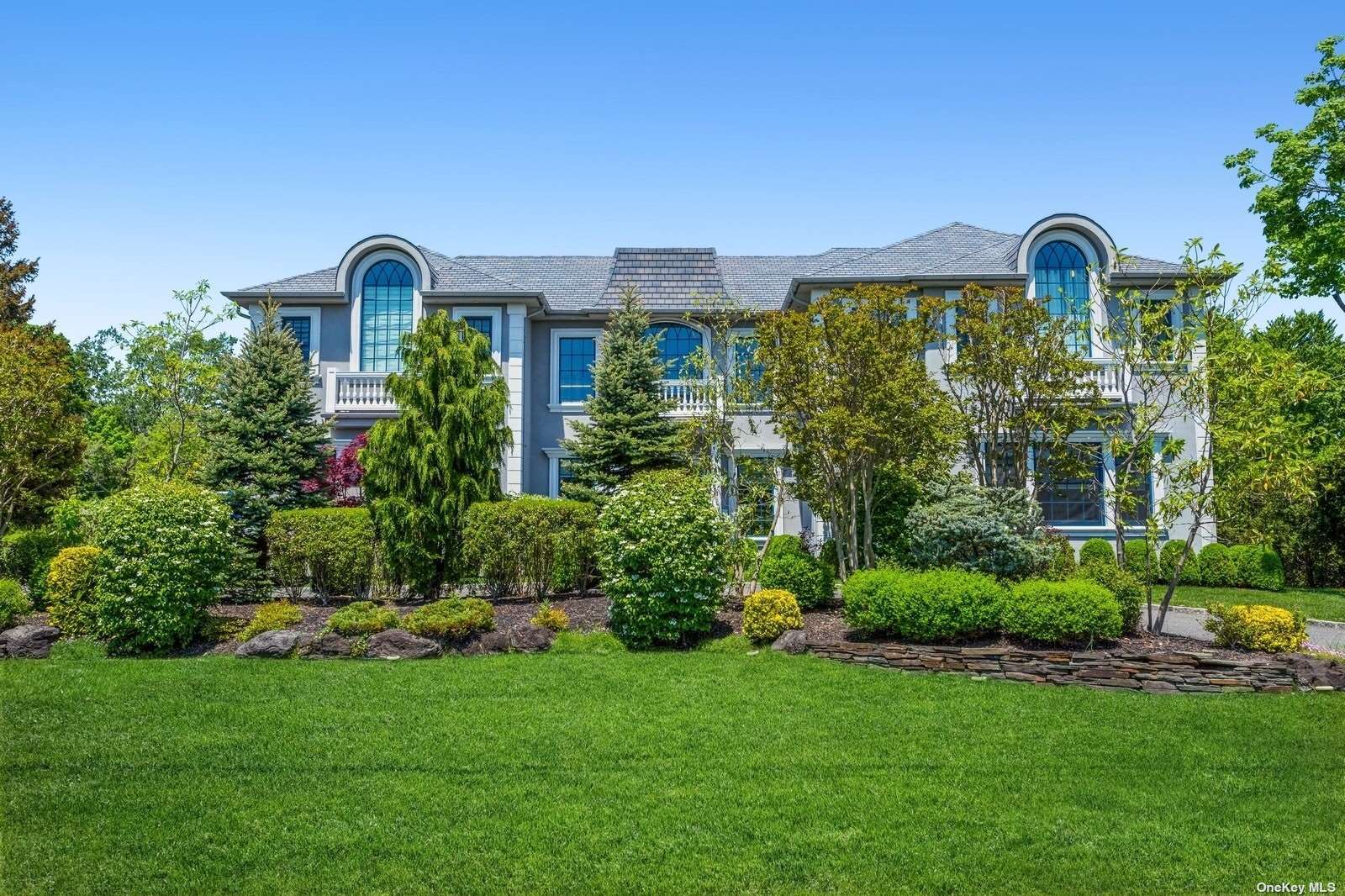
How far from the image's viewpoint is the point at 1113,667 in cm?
975

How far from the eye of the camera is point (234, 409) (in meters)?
17.5

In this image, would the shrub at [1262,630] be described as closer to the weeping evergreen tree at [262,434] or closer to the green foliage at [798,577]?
the green foliage at [798,577]

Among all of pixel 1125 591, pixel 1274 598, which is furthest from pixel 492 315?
pixel 1274 598

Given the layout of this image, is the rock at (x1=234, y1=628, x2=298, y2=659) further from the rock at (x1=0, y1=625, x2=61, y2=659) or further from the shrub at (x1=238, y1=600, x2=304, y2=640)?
the rock at (x1=0, y1=625, x2=61, y2=659)

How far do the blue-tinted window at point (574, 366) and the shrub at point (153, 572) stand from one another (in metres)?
10.0

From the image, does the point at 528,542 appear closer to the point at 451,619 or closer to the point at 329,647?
the point at 451,619

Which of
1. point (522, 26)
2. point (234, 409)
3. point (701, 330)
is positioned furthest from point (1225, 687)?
point (234, 409)

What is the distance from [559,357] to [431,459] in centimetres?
721

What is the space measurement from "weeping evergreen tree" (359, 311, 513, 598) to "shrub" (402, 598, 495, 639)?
2304 millimetres

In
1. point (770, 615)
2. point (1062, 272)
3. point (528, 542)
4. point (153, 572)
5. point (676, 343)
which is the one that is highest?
point (1062, 272)

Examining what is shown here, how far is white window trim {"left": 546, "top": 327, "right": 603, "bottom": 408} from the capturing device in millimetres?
20703

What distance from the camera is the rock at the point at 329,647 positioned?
36.3 ft

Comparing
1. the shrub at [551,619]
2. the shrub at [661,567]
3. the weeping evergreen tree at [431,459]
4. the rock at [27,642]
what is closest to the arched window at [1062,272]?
the shrub at [661,567]

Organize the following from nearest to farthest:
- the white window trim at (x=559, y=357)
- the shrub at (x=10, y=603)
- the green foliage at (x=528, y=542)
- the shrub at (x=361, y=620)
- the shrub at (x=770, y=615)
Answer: the shrub at (x=361, y=620), the shrub at (x=770, y=615), the shrub at (x=10, y=603), the green foliage at (x=528, y=542), the white window trim at (x=559, y=357)
